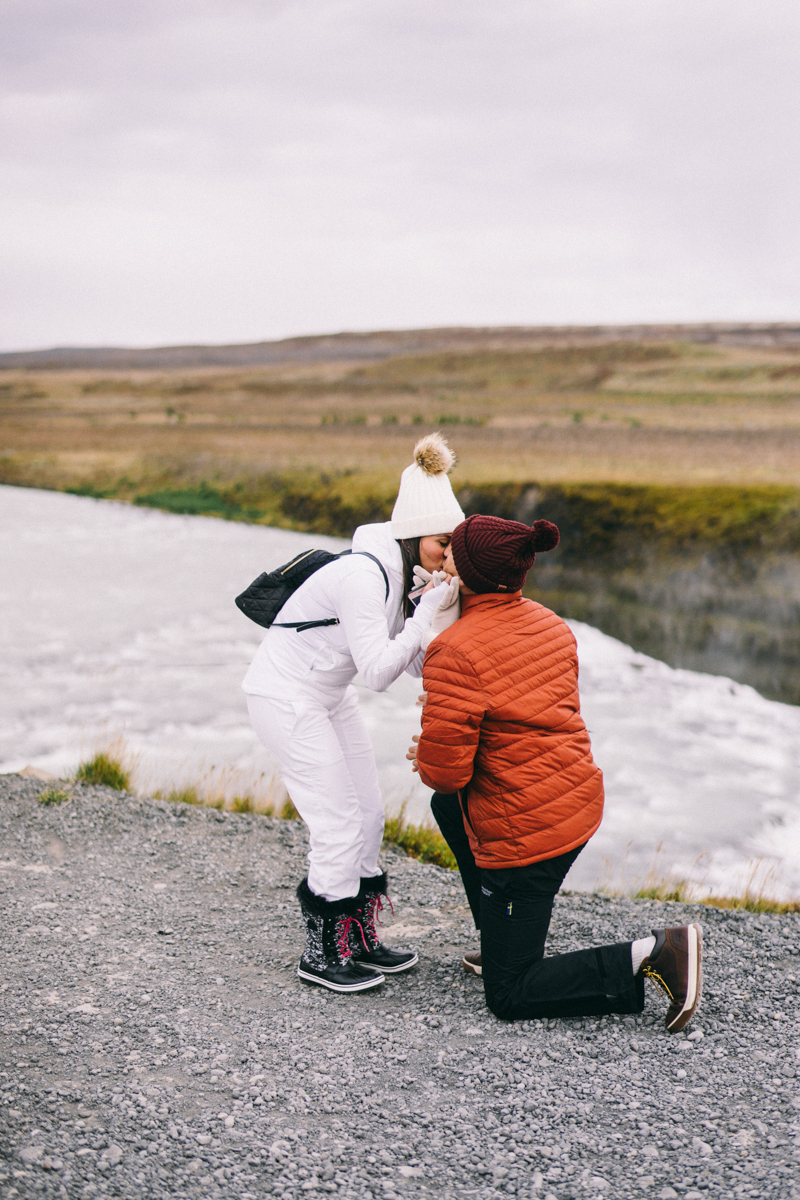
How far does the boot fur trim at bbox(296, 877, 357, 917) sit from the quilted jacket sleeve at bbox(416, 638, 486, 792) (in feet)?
3.37

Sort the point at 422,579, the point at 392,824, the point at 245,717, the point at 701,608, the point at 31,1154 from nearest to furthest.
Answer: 1. the point at 31,1154
2. the point at 422,579
3. the point at 392,824
4. the point at 245,717
5. the point at 701,608

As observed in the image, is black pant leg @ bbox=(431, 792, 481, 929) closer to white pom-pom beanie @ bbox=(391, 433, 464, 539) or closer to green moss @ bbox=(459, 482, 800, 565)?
white pom-pom beanie @ bbox=(391, 433, 464, 539)

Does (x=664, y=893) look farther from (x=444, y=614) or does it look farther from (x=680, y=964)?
→ (x=444, y=614)

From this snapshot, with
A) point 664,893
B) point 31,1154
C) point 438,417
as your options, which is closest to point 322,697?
point 31,1154

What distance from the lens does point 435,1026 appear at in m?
4.43

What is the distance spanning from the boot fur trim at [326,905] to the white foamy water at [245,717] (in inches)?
165

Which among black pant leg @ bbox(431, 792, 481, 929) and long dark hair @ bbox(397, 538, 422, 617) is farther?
black pant leg @ bbox(431, 792, 481, 929)

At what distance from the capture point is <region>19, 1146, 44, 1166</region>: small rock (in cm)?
328

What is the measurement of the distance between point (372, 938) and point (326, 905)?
440mm

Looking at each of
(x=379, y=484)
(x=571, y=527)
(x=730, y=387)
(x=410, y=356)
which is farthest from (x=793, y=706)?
(x=410, y=356)

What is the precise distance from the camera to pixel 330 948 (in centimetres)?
477

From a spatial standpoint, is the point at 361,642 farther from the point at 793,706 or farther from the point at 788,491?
the point at 788,491

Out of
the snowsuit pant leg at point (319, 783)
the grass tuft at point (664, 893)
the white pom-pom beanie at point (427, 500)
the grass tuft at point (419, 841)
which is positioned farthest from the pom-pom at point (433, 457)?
the grass tuft at point (419, 841)

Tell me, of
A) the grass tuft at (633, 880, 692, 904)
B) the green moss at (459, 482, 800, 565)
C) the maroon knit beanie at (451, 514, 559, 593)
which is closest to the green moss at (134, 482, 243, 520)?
the green moss at (459, 482, 800, 565)
